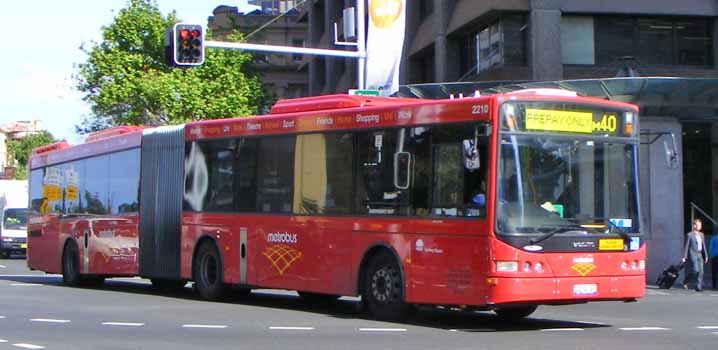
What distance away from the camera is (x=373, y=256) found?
53.9 ft

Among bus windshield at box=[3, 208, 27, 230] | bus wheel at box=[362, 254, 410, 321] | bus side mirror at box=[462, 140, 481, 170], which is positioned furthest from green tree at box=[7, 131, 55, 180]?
bus side mirror at box=[462, 140, 481, 170]

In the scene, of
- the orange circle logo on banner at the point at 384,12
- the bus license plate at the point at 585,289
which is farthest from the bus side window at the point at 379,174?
the orange circle logo on banner at the point at 384,12

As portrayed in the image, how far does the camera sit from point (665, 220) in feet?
99.1

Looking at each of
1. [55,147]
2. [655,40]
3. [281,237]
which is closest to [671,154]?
[655,40]

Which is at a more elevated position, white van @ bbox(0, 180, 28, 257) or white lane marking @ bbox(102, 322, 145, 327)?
white van @ bbox(0, 180, 28, 257)

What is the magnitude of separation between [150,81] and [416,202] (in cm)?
4174

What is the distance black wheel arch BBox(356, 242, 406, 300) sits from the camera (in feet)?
51.3

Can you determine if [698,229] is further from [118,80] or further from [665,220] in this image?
[118,80]

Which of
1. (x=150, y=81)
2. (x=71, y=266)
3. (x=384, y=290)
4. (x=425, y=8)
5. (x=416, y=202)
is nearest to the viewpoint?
(x=416, y=202)

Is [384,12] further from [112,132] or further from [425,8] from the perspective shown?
[425,8]

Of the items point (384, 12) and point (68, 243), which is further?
point (68, 243)

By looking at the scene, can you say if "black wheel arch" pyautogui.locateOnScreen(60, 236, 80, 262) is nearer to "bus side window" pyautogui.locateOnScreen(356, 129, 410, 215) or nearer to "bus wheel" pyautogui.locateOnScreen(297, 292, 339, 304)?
"bus wheel" pyautogui.locateOnScreen(297, 292, 339, 304)

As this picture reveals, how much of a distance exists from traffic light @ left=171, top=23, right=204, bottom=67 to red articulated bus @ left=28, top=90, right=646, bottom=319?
3500 millimetres

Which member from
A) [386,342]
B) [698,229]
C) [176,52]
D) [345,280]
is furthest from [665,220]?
[386,342]
